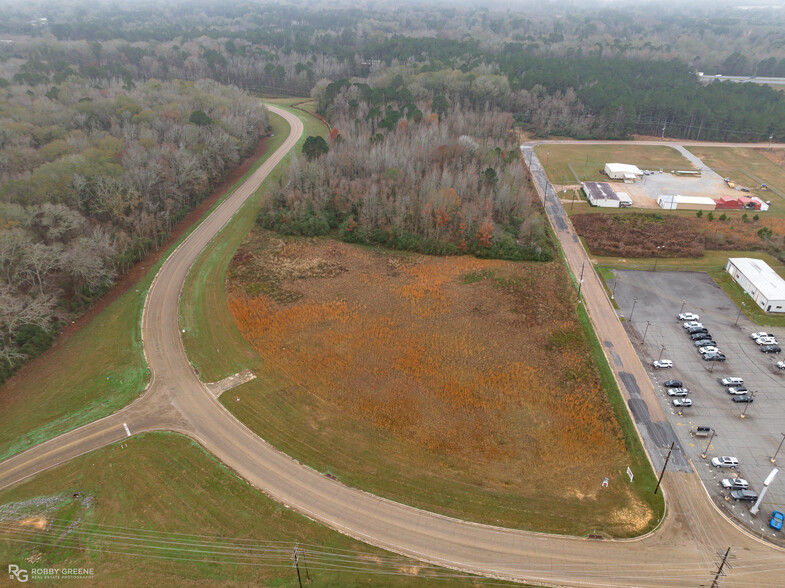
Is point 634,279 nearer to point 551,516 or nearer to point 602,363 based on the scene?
point 602,363

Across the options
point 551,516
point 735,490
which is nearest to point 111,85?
point 551,516

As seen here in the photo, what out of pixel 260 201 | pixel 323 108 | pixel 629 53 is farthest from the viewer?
pixel 629 53

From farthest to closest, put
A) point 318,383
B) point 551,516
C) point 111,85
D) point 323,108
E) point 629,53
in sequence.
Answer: point 629,53, point 323,108, point 111,85, point 318,383, point 551,516

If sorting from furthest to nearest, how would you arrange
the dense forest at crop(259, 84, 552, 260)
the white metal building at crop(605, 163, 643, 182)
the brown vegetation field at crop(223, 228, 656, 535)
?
the white metal building at crop(605, 163, 643, 182) < the dense forest at crop(259, 84, 552, 260) < the brown vegetation field at crop(223, 228, 656, 535)

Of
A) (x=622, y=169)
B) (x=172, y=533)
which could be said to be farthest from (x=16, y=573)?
(x=622, y=169)

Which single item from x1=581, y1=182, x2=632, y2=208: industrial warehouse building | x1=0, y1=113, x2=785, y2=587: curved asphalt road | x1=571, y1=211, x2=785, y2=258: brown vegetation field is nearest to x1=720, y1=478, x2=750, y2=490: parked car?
x1=0, y1=113, x2=785, y2=587: curved asphalt road

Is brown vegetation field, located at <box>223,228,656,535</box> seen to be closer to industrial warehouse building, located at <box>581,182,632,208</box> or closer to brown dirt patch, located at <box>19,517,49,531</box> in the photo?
brown dirt patch, located at <box>19,517,49,531</box>

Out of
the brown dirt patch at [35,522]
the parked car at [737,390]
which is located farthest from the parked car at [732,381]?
the brown dirt patch at [35,522]
